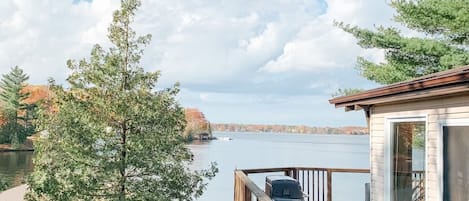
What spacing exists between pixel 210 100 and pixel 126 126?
2144 centimetres

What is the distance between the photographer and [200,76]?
16.8 m

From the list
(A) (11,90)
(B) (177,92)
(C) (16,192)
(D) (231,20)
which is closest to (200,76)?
(D) (231,20)

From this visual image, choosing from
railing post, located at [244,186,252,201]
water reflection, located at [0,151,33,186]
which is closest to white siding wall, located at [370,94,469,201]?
railing post, located at [244,186,252,201]

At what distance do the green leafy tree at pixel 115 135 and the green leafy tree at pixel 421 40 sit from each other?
5.11 metres

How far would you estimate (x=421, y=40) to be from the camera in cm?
1035

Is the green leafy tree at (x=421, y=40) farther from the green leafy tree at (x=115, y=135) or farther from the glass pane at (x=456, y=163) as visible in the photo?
the glass pane at (x=456, y=163)

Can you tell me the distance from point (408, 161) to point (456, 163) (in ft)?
2.65

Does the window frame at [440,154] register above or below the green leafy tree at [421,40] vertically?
below

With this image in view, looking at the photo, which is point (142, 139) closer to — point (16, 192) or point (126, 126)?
point (126, 126)

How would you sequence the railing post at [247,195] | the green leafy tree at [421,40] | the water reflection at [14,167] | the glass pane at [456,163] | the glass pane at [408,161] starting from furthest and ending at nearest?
the water reflection at [14,167] < the green leafy tree at [421,40] < the railing post at [247,195] < the glass pane at [408,161] < the glass pane at [456,163]

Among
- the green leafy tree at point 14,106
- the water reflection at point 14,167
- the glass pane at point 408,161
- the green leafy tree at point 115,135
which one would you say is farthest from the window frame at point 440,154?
the green leafy tree at point 14,106

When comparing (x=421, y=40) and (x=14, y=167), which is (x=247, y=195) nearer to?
(x=421, y=40)

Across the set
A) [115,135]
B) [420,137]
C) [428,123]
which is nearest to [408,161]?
[420,137]

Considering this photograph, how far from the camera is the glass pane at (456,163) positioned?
3486 millimetres
